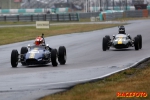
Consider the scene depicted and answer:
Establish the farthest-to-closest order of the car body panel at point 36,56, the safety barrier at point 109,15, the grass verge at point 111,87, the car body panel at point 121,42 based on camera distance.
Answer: the safety barrier at point 109,15, the car body panel at point 121,42, the car body panel at point 36,56, the grass verge at point 111,87

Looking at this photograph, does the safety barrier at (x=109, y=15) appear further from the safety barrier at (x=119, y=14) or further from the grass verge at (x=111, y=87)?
the grass verge at (x=111, y=87)

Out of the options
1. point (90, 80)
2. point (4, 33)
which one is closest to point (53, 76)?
point (90, 80)

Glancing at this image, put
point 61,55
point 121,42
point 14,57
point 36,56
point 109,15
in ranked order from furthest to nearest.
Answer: point 109,15
point 121,42
point 61,55
point 14,57
point 36,56

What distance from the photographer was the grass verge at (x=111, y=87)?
36.1 feet

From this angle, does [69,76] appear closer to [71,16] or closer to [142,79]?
[142,79]

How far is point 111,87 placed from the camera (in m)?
12.4

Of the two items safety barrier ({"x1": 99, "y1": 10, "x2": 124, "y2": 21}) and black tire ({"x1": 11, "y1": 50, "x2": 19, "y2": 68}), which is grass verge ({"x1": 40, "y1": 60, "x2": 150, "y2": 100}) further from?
safety barrier ({"x1": 99, "y1": 10, "x2": 124, "y2": 21})

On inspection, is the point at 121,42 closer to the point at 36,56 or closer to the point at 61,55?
the point at 61,55

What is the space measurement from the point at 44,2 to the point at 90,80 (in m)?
129

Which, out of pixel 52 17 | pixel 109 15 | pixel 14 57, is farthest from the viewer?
pixel 109 15

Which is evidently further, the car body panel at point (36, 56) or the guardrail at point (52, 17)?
the guardrail at point (52, 17)

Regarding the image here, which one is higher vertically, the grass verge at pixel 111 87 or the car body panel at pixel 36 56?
the grass verge at pixel 111 87

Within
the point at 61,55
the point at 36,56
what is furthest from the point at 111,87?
the point at 61,55

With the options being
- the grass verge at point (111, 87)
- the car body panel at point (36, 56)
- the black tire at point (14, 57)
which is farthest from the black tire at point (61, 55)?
the grass verge at point (111, 87)
